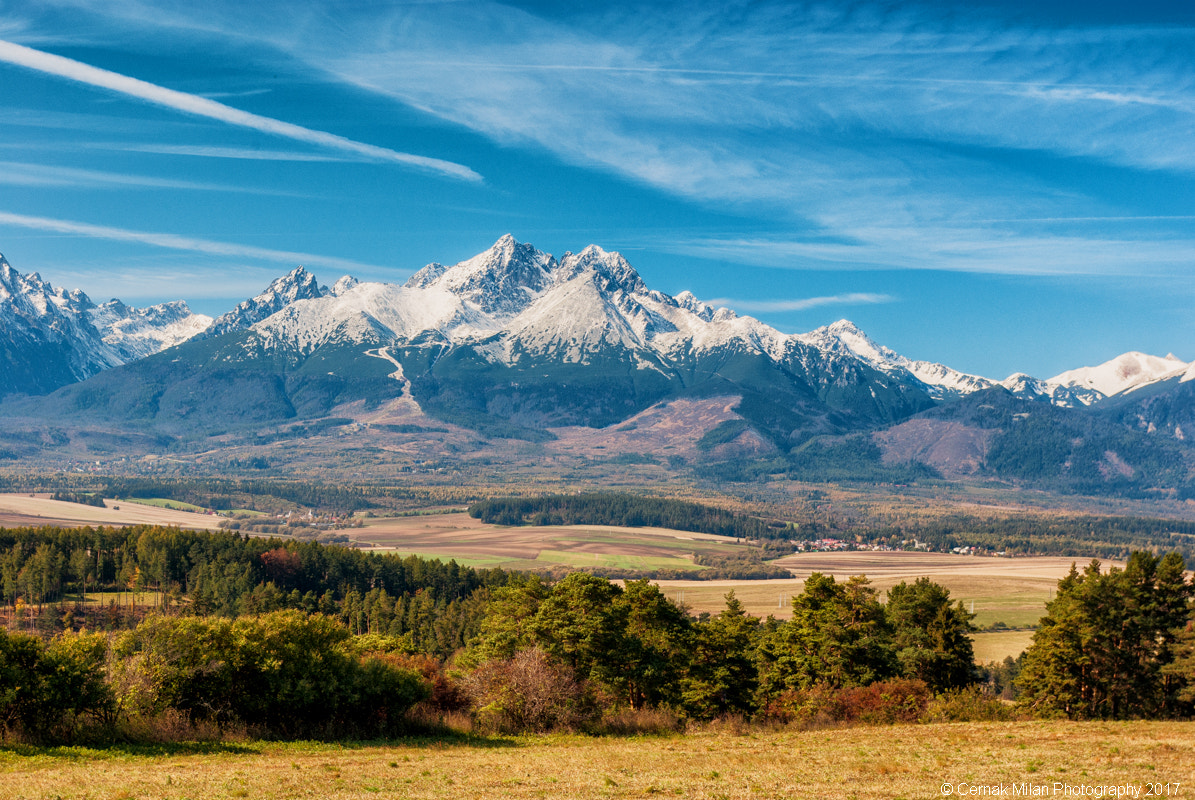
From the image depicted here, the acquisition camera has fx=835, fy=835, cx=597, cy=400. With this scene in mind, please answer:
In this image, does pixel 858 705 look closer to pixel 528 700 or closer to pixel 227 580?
pixel 528 700

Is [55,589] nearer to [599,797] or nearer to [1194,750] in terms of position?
[599,797]

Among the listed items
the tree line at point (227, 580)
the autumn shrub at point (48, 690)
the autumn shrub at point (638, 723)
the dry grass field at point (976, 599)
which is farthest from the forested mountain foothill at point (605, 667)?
the dry grass field at point (976, 599)

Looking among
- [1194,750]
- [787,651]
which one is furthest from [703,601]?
[1194,750]

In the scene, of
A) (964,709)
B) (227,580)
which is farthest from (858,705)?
(227,580)

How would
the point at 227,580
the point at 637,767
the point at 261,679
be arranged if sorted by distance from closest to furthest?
the point at 637,767, the point at 261,679, the point at 227,580

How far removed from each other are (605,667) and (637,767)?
23.7 metres

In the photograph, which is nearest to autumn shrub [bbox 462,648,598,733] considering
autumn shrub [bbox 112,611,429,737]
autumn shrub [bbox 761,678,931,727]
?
autumn shrub [bbox 112,611,429,737]

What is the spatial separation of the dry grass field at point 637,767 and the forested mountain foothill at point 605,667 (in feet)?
15.5

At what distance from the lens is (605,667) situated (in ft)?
201

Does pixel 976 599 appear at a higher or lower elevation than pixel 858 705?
lower

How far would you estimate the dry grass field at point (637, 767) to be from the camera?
1227 inches

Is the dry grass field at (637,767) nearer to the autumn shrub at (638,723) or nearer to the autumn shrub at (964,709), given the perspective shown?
the autumn shrub at (638,723)

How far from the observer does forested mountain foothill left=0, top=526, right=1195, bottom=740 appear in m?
44.7

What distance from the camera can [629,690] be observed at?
2509 inches
